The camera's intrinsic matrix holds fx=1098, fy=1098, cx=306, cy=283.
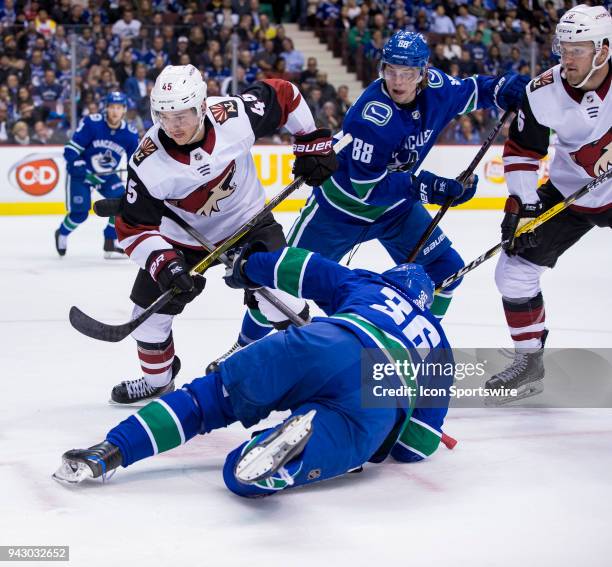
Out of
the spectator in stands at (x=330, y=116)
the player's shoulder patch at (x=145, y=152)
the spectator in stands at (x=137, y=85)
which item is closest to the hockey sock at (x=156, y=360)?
the player's shoulder patch at (x=145, y=152)

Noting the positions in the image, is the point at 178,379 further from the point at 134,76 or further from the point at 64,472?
the point at 134,76

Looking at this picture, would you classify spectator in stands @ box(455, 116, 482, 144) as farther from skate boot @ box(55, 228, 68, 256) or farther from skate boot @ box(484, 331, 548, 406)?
skate boot @ box(484, 331, 548, 406)

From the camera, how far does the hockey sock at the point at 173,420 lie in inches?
103

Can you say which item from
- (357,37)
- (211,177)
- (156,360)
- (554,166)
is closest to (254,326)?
(156,360)

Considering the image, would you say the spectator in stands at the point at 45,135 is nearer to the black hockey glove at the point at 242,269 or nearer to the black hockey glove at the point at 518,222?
the black hockey glove at the point at 518,222

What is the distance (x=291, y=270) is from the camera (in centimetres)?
278

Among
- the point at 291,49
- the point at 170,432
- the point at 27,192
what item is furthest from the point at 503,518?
the point at 291,49

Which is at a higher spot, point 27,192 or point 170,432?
point 170,432

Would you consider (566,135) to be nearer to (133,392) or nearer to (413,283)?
(413,283)

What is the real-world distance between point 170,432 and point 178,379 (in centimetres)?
129

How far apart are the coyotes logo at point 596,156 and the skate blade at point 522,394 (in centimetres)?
75

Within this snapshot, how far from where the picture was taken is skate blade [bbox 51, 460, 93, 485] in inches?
103

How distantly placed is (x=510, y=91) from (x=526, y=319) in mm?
795

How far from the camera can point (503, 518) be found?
2525mm
